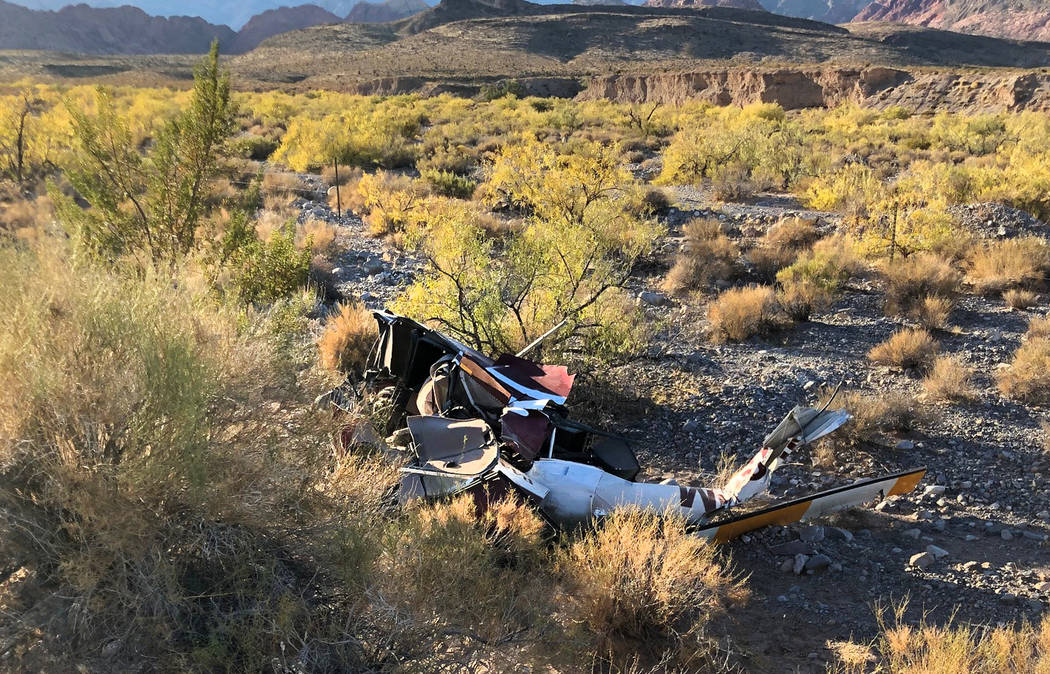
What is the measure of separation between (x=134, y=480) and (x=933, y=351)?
7.96 m

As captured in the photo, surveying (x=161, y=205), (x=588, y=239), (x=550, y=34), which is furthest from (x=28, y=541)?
(x=550, y=34)

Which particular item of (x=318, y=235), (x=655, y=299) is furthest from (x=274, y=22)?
(x=655, y=299)

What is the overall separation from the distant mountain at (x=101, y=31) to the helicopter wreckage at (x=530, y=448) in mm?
124037

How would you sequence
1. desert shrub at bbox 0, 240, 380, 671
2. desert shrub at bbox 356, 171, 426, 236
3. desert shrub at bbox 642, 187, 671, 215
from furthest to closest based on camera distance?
desert shrub at bbox 642, 187, 671, 215, desert shrub at bbox 356, 171, 426, 236, desert shrub at bbox 0, 240, 380, 671

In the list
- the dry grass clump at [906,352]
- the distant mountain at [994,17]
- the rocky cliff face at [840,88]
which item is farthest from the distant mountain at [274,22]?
the dry grass clump at [906,352]

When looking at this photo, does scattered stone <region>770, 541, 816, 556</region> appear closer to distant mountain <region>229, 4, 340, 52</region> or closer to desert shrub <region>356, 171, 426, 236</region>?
desert shrub <region>356, 171, 426, 236</region>

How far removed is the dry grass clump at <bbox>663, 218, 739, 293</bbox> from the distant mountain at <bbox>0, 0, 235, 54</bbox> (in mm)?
119419

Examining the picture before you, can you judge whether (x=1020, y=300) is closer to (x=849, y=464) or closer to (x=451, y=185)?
(x=849, y=464)

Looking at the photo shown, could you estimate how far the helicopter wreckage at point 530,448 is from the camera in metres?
4.09

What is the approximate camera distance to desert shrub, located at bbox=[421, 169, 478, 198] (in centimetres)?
1591

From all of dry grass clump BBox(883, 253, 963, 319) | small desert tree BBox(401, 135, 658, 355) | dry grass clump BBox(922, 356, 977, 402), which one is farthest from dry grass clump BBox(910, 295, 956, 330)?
small desert tree BBox(401, 135, 658, 355)

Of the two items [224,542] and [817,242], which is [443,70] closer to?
[817,242]

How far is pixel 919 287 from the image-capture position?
8953mm

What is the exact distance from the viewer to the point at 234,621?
242 centimetres
